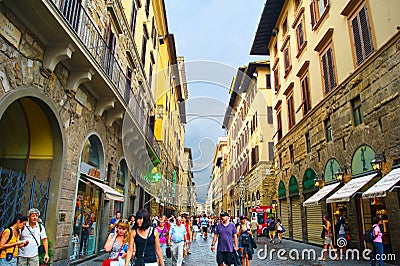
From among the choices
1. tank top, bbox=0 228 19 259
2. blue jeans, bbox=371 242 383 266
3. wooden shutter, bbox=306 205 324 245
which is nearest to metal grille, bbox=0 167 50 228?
tank top, bbox=0 228 19 259

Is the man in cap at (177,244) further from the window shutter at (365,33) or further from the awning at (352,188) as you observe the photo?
the window shutter at (365,33)

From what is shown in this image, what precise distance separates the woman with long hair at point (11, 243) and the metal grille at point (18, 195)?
28.3 inches

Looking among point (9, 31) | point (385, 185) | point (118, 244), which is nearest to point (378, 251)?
point (385, 185)

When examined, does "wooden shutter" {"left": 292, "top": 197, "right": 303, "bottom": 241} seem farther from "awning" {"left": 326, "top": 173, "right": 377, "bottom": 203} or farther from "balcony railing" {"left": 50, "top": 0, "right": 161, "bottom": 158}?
"balcony railing" {"left": 50, "top": 0, "right": 161, "bottom": 158}

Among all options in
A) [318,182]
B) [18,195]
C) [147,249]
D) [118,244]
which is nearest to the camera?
[147,249]

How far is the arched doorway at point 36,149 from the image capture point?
7.27 metres

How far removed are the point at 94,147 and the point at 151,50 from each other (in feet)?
36.6

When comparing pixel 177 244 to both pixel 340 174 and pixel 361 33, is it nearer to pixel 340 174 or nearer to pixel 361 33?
pixel 340 174

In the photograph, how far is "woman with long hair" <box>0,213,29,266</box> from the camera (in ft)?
16.6

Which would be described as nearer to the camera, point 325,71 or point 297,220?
point 325,71

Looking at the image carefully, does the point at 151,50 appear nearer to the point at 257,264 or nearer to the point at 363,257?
the point at 257,264

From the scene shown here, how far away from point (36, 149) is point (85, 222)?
11.0ft

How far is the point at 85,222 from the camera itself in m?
9.97

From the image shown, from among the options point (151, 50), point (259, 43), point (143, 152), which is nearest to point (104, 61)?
point (143, 152)
